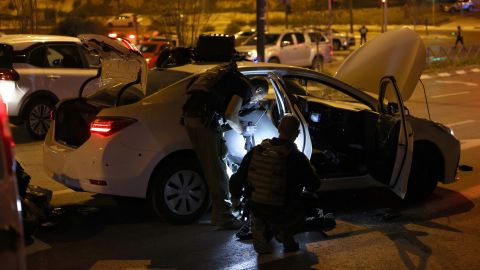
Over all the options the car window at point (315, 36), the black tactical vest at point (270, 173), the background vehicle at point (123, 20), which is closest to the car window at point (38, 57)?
the background vehicle at point (123, 20)

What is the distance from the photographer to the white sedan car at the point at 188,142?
6.01 meters

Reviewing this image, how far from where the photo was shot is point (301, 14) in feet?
167

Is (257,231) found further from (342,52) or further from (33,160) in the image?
(342,52)

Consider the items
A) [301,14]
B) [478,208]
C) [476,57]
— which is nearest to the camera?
[478,208]

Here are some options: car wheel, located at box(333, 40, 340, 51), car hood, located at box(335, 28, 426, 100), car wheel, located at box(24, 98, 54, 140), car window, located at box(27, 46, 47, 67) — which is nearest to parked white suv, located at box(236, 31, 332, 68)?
car window, located at box(27, 46, 47, 67)

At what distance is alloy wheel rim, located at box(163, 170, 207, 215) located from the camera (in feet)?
20.3

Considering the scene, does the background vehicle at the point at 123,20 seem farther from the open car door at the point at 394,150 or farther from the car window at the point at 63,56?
the open car door at the point at 394,150

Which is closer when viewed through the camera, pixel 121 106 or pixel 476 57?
pixel 121 106

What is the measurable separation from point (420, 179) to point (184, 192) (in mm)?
2561

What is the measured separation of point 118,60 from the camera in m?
6.82

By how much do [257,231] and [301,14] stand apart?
46837mm

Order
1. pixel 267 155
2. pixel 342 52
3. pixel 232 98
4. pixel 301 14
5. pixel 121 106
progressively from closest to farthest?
pixel 267 155 < pixel 232 98 < pixel 121 106 < pixel 342 52 < pixel 301 14

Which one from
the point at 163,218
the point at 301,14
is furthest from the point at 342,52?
the point at 163,218

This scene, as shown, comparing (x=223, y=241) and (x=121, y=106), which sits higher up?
(x=121, y=106)
